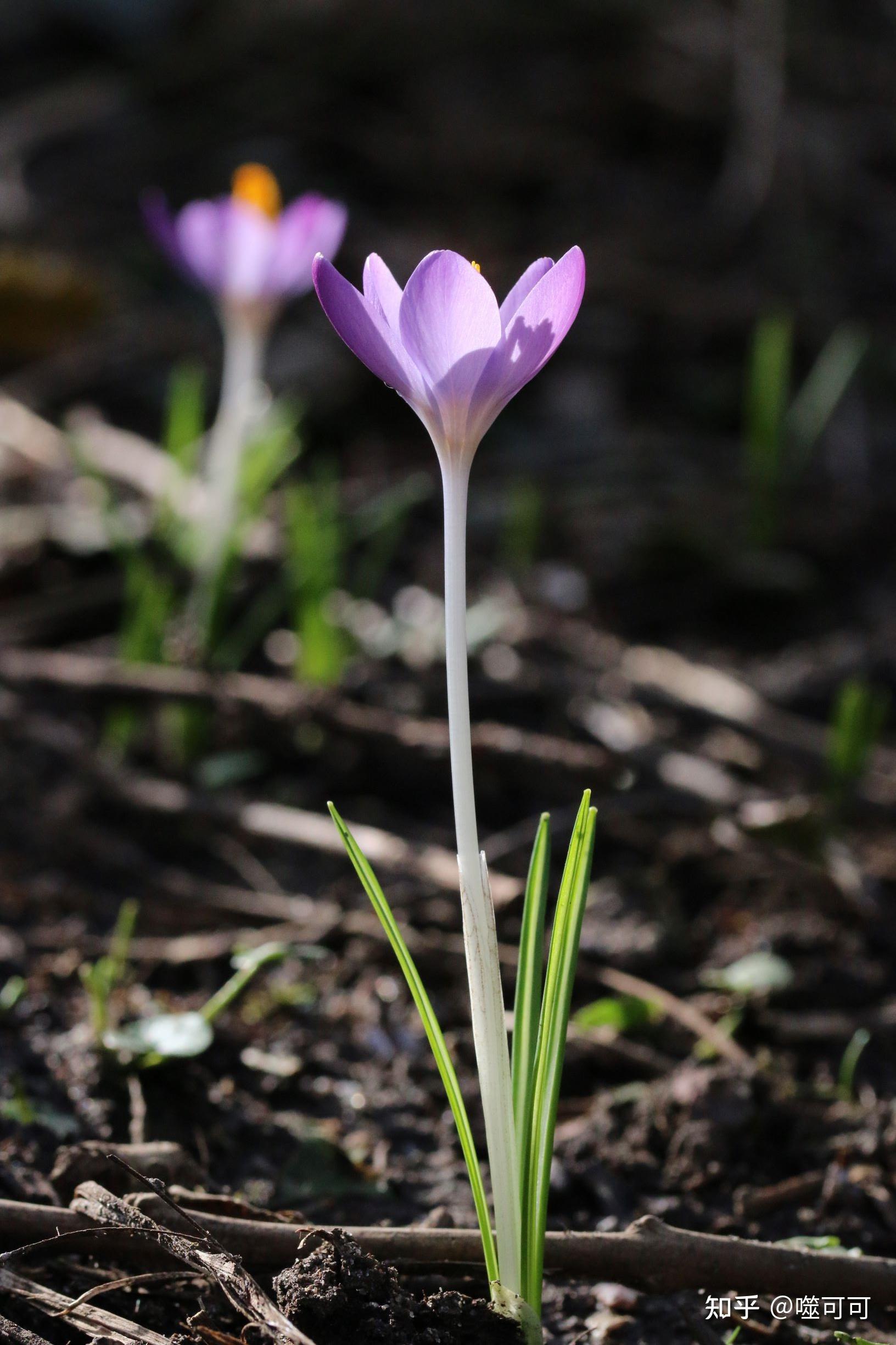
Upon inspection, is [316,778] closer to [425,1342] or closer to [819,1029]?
[819,1029]

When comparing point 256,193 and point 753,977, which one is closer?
point 753,977

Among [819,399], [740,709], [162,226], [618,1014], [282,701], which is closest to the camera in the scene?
[618,1014]

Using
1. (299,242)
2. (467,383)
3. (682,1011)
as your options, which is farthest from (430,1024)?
(299,242)

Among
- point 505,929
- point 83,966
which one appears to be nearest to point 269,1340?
point 83,966

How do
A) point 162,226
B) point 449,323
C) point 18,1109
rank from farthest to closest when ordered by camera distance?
point 162,226 → point 18,1109 → point 449,323

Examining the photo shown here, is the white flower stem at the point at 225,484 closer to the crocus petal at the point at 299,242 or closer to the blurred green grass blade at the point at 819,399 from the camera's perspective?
the crocus petal at the point at 299,242

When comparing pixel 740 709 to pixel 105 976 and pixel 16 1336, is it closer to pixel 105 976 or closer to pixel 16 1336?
pixel 105 976
